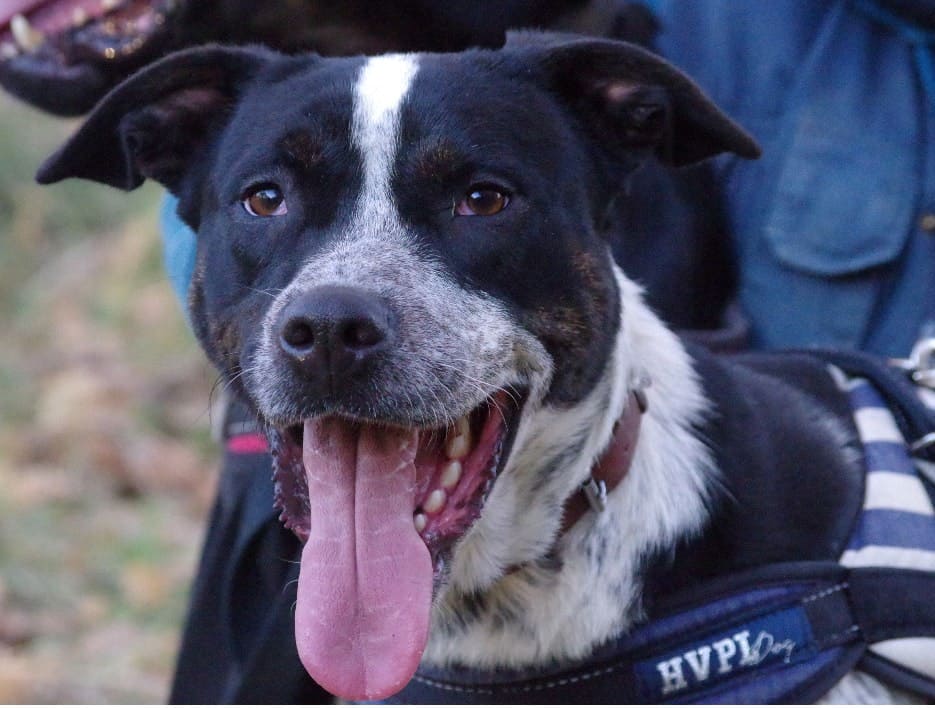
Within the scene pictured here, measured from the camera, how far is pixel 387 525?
2309 mm

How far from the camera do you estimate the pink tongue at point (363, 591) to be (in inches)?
89.7

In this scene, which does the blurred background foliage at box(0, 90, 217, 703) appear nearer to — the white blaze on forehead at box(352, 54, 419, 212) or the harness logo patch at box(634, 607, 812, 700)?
the white blaze on forehead at box(352, 54, 419, 212)

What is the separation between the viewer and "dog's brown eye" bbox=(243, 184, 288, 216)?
2.48 metres

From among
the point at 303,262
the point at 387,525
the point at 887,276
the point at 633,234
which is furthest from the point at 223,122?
the point at 887,276

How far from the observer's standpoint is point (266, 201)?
8.18 ft

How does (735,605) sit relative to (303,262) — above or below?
below

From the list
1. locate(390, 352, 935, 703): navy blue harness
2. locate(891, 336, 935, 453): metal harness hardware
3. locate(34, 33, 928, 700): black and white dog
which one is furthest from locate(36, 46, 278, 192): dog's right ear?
locate(891, 336, 935, 453): metal harness hardware

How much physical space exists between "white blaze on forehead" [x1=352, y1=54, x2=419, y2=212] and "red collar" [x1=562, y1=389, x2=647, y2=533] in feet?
2.13

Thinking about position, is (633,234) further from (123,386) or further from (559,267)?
(123,386)

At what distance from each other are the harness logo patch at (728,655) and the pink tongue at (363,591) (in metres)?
0.50

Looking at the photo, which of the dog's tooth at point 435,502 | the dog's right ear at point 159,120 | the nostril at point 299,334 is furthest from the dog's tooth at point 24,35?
the dog's tooth at point 435,502

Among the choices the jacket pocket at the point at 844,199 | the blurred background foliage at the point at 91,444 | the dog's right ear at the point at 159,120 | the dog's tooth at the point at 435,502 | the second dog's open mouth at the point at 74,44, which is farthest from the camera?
the blurred background foliage at the point at 91,444

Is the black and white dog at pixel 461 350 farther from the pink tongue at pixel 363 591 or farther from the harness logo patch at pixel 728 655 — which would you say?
the harness logo patch at pixel 728 655

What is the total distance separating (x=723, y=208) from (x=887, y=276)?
488 mm
